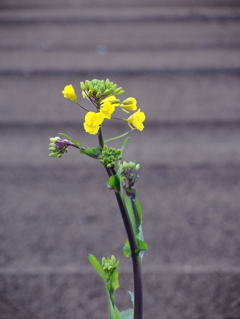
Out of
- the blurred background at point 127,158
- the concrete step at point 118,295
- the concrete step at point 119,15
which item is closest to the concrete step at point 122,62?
the blurred background at point 127,158

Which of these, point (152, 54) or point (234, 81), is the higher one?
point (152, 54)

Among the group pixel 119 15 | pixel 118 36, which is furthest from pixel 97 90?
pixel 119 15

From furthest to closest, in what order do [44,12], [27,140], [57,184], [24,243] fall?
[44,12] < [27,140] < [57,184] < [24,243]

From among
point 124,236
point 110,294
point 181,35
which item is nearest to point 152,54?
→ point 181,35

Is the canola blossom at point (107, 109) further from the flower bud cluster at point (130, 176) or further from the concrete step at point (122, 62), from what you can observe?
the concrete step at point (122, 62)

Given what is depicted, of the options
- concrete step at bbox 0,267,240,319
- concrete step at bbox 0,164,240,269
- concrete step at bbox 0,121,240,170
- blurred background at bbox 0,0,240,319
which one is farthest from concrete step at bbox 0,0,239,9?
concrete step at bbox 0,267,240,319

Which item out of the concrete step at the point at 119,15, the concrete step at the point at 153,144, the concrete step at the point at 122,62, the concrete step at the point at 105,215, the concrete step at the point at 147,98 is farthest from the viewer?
the concrete step at the point at 119,15

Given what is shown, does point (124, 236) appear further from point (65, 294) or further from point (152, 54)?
point (152, 54)
